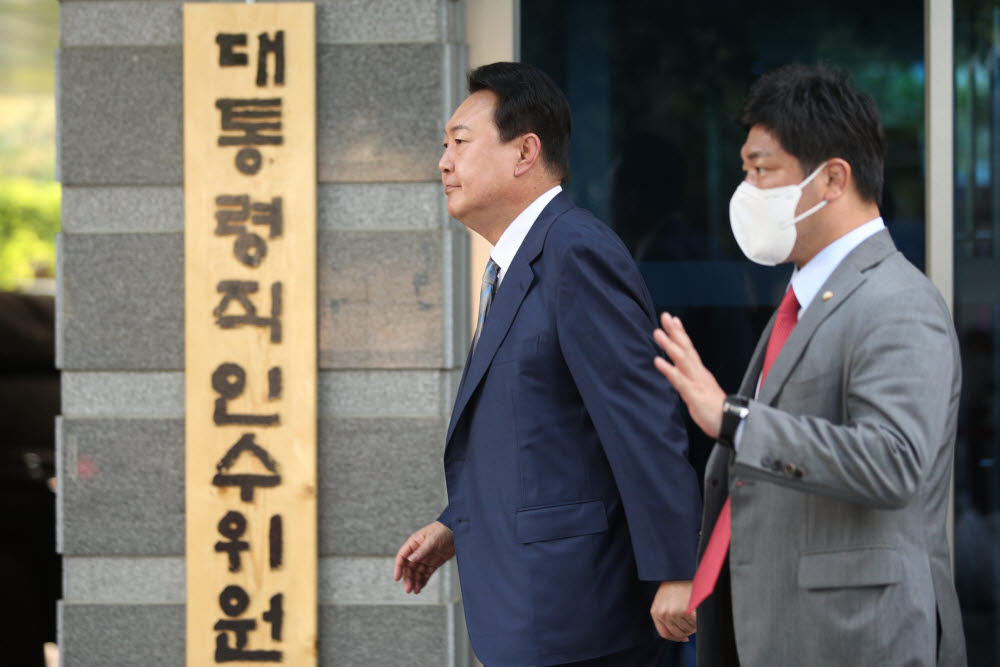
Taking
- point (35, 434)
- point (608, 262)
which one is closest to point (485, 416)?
point (608, 262)

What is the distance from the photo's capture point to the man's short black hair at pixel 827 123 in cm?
204

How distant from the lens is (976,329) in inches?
156

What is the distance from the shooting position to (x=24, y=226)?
2284cm

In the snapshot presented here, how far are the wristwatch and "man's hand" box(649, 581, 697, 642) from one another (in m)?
0.50

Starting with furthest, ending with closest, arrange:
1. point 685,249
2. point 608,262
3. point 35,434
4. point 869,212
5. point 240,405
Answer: point 35,434 < point 685,249 < point 240,405 < point 608,262 < point 869,212

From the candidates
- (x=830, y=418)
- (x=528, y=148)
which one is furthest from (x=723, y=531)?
(x=528, y=148)

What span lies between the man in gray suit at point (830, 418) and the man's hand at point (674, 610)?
0.09 m

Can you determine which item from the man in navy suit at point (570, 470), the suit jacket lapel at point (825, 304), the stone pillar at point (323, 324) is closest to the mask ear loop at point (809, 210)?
the suit jacket lapel at point (825, 304)

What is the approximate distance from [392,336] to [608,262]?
Answer: 151cm

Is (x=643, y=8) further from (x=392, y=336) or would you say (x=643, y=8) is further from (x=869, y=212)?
(x=869, y=212)

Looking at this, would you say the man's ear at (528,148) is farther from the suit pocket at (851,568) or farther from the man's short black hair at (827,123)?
the suit pocket at (851,568)

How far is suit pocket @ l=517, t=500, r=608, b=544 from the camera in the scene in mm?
2373

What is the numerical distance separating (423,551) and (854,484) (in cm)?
125

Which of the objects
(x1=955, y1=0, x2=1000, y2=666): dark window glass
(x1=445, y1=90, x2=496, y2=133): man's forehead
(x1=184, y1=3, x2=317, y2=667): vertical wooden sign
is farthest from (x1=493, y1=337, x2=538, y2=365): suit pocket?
(x1=955, y1=0, x2=1000, y2=666): dark window glass
